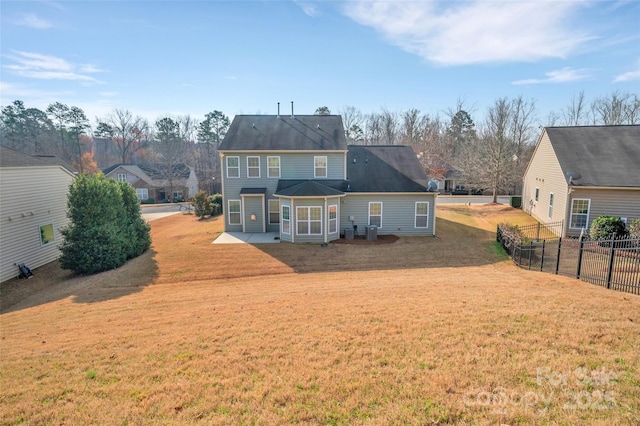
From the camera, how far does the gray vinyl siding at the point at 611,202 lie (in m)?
17.3

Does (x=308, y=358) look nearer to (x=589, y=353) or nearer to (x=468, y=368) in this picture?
(x=468, y=368)

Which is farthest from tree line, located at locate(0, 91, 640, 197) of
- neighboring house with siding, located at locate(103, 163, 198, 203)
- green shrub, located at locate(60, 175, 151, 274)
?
green shrub, located at locate(60, 175, 151, 274)

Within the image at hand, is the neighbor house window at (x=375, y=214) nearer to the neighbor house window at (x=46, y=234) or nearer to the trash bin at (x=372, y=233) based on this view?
the trash bin at (x=372, y=233)

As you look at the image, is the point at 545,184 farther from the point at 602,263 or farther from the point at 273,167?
the point at 273,167

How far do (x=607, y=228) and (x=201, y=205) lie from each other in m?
28.2

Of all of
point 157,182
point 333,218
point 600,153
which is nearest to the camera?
point 333,218

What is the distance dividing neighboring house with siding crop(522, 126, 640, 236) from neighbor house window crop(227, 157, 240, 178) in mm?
19297

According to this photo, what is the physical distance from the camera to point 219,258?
599 inches

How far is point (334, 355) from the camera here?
5246 millimetres

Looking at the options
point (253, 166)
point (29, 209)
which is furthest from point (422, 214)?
point (29, 209)

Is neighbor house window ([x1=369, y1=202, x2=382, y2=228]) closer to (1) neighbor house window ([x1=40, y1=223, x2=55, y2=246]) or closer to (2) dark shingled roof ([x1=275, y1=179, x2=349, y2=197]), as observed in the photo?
(2) dark shingled roof ([x1=275, y1=179, x2=349, y2=197])

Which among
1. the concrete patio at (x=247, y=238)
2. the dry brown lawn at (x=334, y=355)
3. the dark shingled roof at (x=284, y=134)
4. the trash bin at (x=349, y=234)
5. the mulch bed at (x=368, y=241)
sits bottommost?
the mulch bed at (x=368, y=241)

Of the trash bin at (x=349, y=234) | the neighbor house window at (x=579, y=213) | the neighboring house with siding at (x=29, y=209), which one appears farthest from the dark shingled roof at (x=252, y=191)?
the neighbor house window at (x=579, y=213)

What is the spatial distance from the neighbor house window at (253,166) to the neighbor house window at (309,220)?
4.69m
